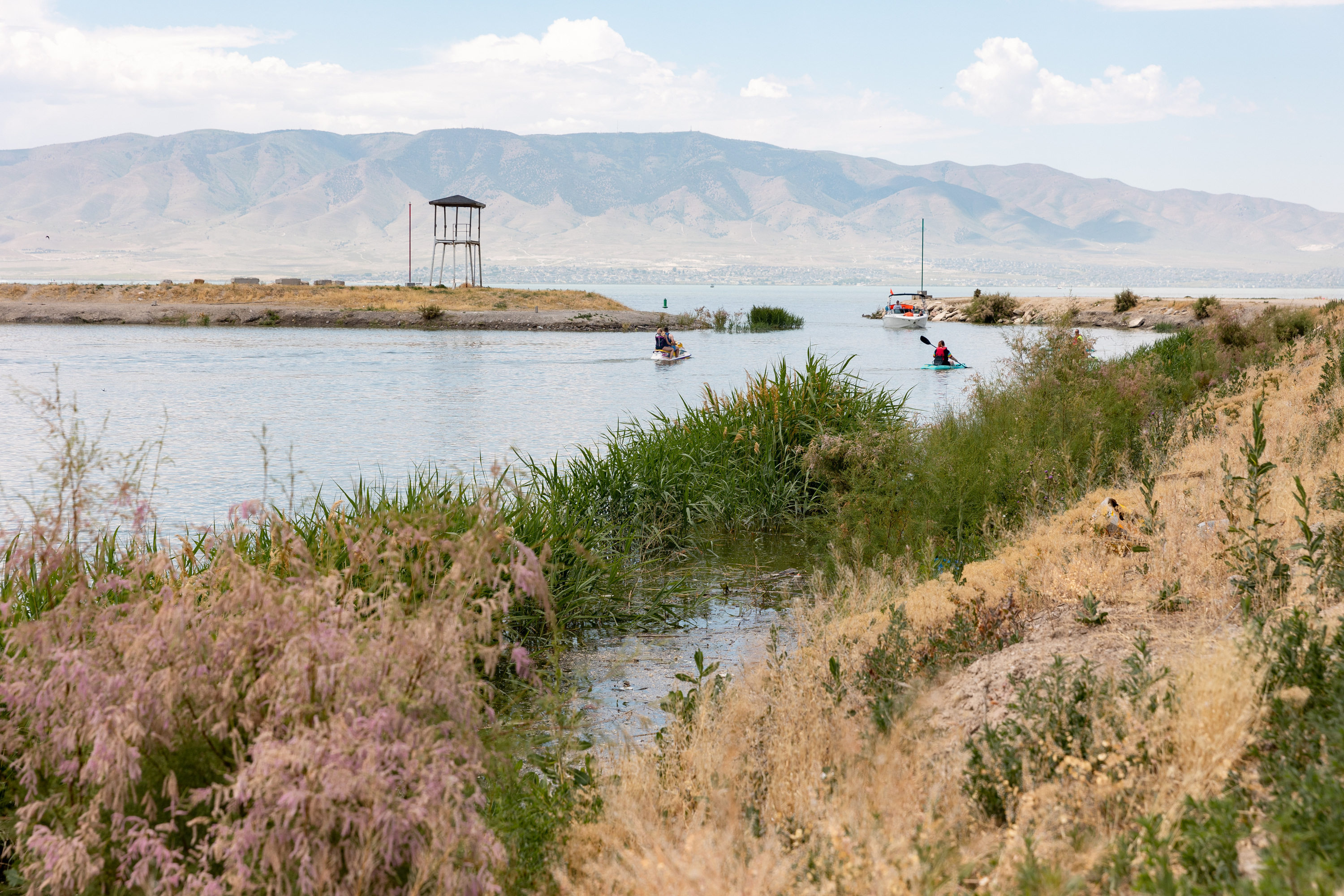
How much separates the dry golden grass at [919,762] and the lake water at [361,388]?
110 inches

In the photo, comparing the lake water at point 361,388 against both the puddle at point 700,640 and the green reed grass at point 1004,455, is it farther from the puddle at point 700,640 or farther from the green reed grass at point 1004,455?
the green reed grass at point 1004,455

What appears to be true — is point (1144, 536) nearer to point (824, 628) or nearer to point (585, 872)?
point (824, 628)

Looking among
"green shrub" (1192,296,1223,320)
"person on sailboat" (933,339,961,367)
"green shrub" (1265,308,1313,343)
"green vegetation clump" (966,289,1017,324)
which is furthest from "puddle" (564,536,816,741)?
"green vegetation clump" (966,289,1017,324)

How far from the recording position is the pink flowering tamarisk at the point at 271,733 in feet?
10.4

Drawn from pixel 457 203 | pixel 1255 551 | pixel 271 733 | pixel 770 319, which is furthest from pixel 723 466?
pixel 457 203

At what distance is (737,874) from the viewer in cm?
354

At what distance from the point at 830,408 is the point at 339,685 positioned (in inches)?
444

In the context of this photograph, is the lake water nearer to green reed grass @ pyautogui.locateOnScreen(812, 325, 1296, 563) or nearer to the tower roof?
green reed grass @ pyautogui.locateOnScreen(812, 325, 1296, 563)

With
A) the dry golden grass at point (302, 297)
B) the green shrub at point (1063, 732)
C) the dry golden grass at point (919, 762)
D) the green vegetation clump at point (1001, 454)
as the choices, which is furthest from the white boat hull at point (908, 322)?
the green shrub at point (1063, 732)

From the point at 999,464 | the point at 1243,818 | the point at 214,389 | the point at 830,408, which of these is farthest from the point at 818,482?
the point at 214,389

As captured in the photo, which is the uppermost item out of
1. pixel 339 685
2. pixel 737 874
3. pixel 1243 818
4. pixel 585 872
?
pixel 339 685

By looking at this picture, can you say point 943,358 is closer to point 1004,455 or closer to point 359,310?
point 1004,455

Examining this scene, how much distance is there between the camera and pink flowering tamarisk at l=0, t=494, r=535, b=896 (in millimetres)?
3164

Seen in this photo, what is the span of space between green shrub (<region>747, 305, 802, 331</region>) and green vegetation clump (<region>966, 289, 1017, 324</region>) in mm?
15271
